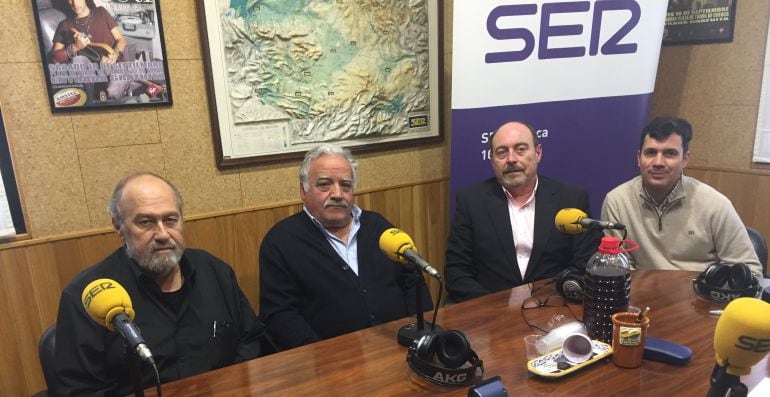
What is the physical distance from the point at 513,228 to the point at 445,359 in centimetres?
118

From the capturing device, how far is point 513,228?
2316 millimetres

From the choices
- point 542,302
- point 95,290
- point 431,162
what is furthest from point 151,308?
point 431,162

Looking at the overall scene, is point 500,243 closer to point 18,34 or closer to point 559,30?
point 559,30

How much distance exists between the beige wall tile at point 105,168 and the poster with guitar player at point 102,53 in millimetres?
Result: 201

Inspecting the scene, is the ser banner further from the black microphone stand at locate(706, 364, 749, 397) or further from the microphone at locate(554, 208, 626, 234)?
the black microphone stand at locate(706, 364, 749, 397)

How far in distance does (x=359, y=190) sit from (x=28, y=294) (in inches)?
→ 64.9

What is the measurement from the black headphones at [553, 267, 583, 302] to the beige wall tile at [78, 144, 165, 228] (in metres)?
1.87

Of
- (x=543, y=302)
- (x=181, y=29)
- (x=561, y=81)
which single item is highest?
(x=181, y=29)

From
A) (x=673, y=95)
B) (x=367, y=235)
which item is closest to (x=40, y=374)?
(x=367, y=235)

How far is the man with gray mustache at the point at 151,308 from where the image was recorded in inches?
55.8

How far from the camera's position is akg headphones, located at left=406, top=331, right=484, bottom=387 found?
4.00ft

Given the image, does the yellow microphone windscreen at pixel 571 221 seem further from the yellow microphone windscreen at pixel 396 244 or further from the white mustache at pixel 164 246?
the white mustache at pixel 164 246

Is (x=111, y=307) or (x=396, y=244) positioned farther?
(x=396, y=244)

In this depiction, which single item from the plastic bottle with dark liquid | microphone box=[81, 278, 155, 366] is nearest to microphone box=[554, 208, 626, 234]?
the plastic bottle with dark liquid
